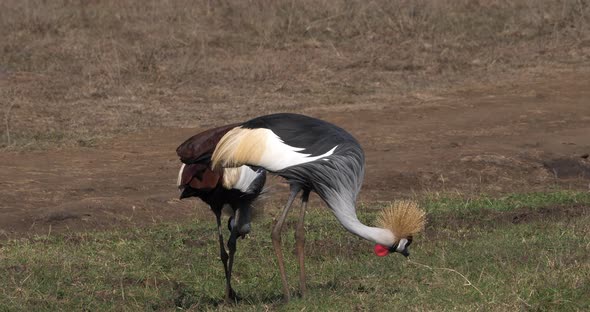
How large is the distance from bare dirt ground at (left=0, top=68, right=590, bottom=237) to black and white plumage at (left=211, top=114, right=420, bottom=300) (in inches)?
104

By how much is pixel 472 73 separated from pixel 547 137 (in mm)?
3027

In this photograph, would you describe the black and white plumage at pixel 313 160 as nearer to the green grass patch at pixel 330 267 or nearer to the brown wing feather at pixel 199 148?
the brown wing feather at pixel 199 148

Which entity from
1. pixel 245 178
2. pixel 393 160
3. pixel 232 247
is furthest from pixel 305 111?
pixel 245 178

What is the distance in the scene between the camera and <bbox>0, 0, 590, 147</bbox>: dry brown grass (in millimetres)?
11867

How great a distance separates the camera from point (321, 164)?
5.46m

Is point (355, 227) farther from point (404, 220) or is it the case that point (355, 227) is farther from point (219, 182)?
point (219, 182)

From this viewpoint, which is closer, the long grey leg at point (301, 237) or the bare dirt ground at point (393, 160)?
the long grey leg at point (301, 237)

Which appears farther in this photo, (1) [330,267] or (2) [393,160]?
(2) [393,160]

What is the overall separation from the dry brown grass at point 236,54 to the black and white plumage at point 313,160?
17.2 feet

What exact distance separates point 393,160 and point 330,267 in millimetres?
3350

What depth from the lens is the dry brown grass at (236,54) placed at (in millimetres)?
11867

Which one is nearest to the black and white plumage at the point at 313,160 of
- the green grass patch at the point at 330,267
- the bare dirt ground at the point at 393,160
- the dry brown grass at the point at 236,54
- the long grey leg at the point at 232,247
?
the green grass patch at the point at 330,267

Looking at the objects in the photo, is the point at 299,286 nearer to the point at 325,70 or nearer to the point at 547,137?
the point at 547,137

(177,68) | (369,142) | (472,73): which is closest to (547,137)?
(369,142)
